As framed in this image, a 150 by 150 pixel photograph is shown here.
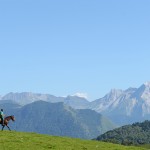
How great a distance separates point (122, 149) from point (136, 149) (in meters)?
3.02

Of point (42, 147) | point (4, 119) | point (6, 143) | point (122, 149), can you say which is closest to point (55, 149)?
point (42, 147)

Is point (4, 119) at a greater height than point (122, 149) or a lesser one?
greater

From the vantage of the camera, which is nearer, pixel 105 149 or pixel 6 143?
pixel 6 143

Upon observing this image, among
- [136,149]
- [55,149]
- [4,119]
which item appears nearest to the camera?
[55,149]

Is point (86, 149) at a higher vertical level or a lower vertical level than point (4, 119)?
lower

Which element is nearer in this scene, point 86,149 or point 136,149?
point 86,149

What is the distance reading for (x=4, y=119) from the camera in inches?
2527

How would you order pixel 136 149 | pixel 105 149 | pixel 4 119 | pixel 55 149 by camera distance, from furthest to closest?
pixel 4 119
pixel 136 149
pixel 105 149
pixel 55 149

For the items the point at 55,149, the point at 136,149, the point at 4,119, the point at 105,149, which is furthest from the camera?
the point at 4,119

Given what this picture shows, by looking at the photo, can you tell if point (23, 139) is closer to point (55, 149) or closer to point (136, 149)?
point (55, 149)

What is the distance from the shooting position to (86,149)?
1886 inches

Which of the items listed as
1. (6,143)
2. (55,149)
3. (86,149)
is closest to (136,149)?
(86,149)

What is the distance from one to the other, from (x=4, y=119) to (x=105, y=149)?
21346 millimetres

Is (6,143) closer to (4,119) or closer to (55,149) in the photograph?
(55,149)
